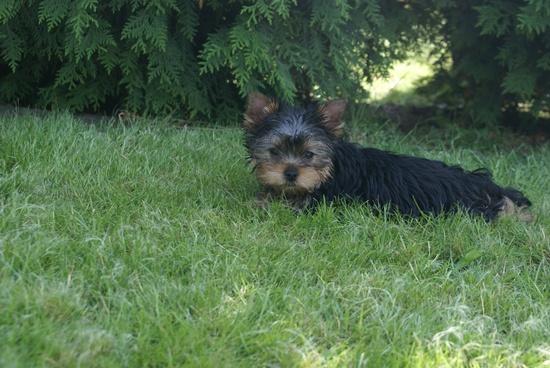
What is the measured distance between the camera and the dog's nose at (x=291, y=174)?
493cm

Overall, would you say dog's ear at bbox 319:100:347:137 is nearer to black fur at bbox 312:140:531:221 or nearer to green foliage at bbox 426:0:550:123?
black fur at bbox 312:140:531:221

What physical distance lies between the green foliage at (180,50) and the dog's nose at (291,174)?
6.20ft

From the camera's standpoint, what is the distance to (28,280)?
3.50 m

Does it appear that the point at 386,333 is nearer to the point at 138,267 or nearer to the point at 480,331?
the point at 480,331

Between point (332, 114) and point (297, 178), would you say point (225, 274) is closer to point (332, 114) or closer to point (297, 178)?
point (297, 178)

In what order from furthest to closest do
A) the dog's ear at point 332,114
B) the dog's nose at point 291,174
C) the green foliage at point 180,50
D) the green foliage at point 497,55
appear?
the green foliage at point 497,55 < the green foliage at point 180,50 < the dog's ear at point 332,114 < the dog's nose at point 291,174

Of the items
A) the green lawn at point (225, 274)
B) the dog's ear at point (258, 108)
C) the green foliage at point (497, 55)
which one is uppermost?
the green foliage at point (497, 55)

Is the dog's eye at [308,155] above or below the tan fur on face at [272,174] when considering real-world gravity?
above

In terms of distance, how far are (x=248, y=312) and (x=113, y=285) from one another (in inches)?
28.5

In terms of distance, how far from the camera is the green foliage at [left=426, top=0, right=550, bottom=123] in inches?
285

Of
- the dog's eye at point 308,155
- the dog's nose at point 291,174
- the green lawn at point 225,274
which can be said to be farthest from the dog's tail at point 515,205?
the dog's nose at point 291,174

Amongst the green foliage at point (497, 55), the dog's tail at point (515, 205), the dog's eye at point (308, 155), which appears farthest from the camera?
the green foliage at point (497, 55)

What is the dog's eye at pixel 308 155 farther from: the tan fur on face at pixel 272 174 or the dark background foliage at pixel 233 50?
the dark background foliage at pixel 233 50

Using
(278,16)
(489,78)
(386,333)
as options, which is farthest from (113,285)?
(489,78)
